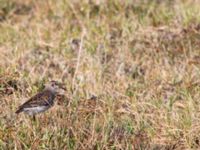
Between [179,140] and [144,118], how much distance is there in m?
0.47

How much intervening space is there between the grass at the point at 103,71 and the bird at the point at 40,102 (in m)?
0.06

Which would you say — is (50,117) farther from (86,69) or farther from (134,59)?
(134,59)

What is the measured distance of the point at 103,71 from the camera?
818 cm

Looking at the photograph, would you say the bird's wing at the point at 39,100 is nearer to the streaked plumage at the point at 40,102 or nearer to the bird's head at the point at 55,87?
the streaked plumage at the point at 40,102

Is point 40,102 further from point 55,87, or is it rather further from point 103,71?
point 103,71

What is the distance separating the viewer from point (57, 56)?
8.68 metres

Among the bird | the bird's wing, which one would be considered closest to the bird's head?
the bird

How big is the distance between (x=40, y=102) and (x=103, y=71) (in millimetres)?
1548

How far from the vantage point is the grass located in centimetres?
636

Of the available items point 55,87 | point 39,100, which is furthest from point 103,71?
point 39,100

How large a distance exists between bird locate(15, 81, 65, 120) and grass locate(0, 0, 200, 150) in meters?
0.06

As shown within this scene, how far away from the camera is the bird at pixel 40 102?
21.7ft

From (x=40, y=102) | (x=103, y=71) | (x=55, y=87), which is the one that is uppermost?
(x=103, y=71)

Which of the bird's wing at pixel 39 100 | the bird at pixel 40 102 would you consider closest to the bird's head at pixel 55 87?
the bird at pixel 40 102
